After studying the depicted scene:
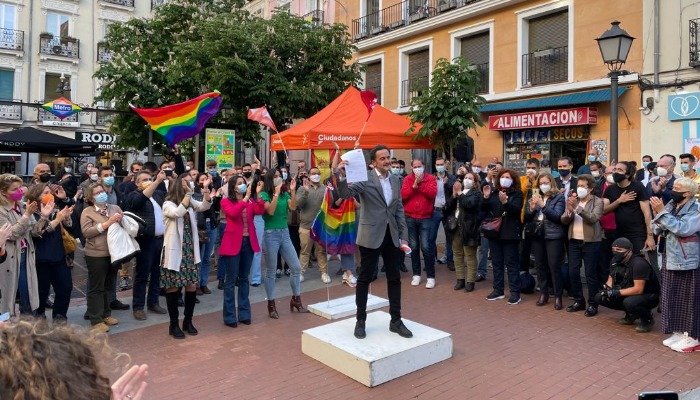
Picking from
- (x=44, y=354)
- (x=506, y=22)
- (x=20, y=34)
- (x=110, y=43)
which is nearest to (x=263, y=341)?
(x=44, y=354)

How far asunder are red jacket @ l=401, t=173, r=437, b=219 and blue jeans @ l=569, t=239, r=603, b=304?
2498 millimetres

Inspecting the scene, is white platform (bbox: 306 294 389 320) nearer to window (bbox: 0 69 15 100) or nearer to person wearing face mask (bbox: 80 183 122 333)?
person wearing face mask (bbox: 80 183 122 333)

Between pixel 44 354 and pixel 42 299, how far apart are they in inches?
251

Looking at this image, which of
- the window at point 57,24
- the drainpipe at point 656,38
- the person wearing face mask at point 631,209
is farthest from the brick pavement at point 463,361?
the window at point 57,24

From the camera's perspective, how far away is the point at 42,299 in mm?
6680

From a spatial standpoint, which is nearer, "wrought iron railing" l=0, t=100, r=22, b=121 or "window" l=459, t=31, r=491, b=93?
"window" l=459, t=31, r=491, b=93

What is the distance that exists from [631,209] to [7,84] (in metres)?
34.0

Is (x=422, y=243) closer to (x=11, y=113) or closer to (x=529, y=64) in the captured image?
(x=529, y=64)

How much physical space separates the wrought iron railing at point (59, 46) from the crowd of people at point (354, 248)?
27.5m

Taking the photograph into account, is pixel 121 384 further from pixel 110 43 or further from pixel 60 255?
pixel 110 43

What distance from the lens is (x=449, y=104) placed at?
1115 centimetres

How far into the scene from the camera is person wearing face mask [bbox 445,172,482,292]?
823 cm

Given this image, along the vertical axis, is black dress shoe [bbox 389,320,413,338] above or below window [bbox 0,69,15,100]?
below

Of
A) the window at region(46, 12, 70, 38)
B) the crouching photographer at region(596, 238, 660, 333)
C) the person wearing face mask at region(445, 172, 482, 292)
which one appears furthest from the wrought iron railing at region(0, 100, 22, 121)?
the crouching photographer at region(596, 238, 660, 333)
